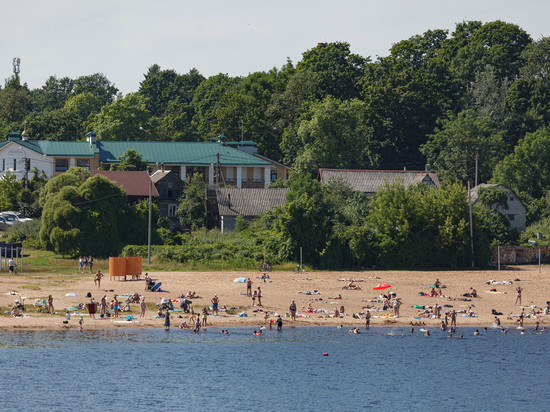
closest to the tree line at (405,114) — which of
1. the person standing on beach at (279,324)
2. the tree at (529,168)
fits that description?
the tree at (529,168)

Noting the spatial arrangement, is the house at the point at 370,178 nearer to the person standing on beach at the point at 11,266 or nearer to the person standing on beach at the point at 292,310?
the person standing on beach at the point at 11,266

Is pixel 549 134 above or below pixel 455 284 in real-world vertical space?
above

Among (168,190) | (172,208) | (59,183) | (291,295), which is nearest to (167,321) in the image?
(291,295)

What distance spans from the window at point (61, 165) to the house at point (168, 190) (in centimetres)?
1716

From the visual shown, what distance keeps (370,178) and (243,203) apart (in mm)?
18912

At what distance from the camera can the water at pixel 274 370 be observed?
165 feet

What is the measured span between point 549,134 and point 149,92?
3997 inches

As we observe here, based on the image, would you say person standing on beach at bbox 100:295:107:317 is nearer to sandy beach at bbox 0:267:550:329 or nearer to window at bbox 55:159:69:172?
sandy beach at bbox 0:267:550:329

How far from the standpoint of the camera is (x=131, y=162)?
118188mm

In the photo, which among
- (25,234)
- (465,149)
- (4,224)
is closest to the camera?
(25,234)

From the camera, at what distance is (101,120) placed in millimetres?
145500

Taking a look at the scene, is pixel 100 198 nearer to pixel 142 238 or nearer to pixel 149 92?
pixel 142 238

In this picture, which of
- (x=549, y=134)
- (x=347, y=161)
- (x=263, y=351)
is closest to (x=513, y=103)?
(x=549, y=134)

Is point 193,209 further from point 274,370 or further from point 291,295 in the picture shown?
point 274,370
